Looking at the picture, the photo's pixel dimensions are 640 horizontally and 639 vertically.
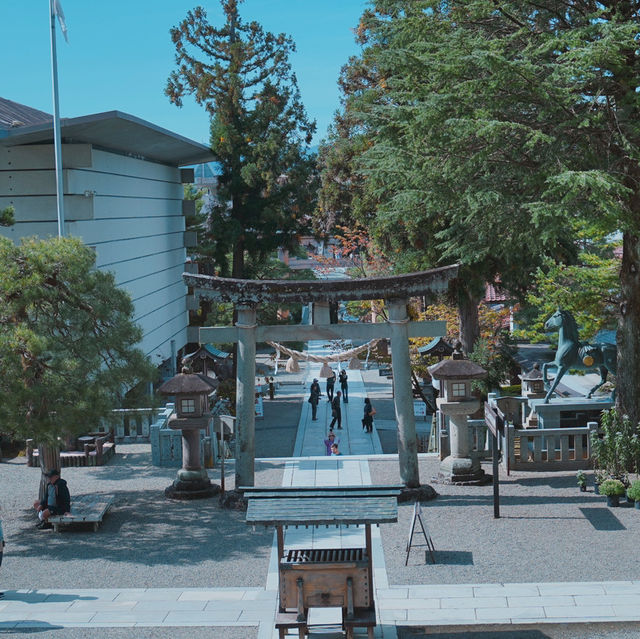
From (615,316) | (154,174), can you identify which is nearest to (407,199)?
(615,316)

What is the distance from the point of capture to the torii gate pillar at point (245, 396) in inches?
626

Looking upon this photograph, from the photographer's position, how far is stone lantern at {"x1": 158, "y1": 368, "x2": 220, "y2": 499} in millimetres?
16516

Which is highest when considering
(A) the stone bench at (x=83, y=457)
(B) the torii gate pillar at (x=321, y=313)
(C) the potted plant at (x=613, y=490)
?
(B) the torii gate pillar at (x=321, y=313)

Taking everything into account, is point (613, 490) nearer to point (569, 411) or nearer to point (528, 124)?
point (569, 411)

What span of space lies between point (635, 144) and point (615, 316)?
5248 mm

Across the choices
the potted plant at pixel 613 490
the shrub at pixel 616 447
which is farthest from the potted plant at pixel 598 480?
the potted plant at pixel 613 490

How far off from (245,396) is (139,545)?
3579mm

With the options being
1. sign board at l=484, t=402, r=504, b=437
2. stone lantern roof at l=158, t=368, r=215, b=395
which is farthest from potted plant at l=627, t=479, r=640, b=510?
stone lantern roof at l=158, t=368, r=215, b=395

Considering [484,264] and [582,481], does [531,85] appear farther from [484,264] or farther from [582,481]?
[484,264]

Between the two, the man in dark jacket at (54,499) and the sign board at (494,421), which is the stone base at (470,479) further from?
the man in dark jacket at (54,499)

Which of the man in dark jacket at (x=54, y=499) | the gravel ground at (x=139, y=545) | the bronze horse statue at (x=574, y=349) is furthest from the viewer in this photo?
the bronze horse statue at (x=574, y=349)

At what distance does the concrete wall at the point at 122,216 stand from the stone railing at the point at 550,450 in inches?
380

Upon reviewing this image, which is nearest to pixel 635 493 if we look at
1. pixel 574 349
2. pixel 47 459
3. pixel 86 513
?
pixel 574 349

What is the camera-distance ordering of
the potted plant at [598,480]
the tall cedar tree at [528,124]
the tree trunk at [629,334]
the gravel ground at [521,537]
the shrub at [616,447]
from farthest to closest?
1. the tree trunk at [629,334]
2. the shrub at [616,447]
3. the potted plant at [598,480]
4. the tall cedar tree at [528,124]
5. the gravel ground at [521,537]
